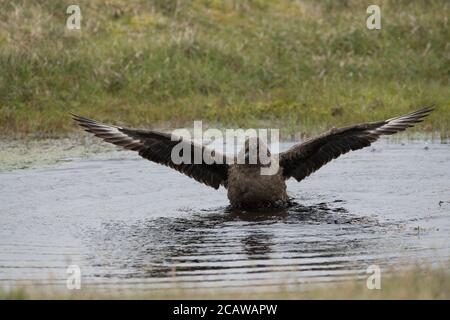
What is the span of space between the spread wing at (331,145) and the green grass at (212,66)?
3621mm

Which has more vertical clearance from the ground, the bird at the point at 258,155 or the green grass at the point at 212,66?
the green grass at the point at 212,66

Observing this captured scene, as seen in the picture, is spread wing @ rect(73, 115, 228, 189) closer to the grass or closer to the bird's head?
the bird's head

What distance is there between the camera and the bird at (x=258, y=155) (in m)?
10.9

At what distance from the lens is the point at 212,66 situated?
17156 mm

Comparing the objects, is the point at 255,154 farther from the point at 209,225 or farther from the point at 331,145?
the point at 209,225

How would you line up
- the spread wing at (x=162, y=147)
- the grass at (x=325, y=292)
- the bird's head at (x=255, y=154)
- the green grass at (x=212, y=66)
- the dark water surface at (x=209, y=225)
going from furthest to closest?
1. the green grass at (x=212, y=66)
2. the spread wing at (x=162, y=147)
3. the bird's head at (x=255, y=154)
4. the dark water surface at (x=209, y=225)
5. the grass at (x=325, y=292)

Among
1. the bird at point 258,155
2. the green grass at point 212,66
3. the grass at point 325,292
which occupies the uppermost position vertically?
the green grass at point 212,66

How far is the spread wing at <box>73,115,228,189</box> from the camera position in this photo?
434 inches

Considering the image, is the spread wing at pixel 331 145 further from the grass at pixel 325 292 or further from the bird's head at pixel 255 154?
the grass at pixel 325 292

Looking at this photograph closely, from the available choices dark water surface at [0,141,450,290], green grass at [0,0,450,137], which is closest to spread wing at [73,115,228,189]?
dark water surface at [0,141,450,290]

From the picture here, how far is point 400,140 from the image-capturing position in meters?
14.4

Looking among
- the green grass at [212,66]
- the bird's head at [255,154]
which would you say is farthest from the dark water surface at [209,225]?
the green grass at [212,66]

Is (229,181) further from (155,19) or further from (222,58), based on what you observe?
(155,19)

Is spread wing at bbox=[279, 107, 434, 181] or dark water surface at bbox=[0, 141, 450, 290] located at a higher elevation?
spread wing at bbox=[279, 107, 434, 181]
